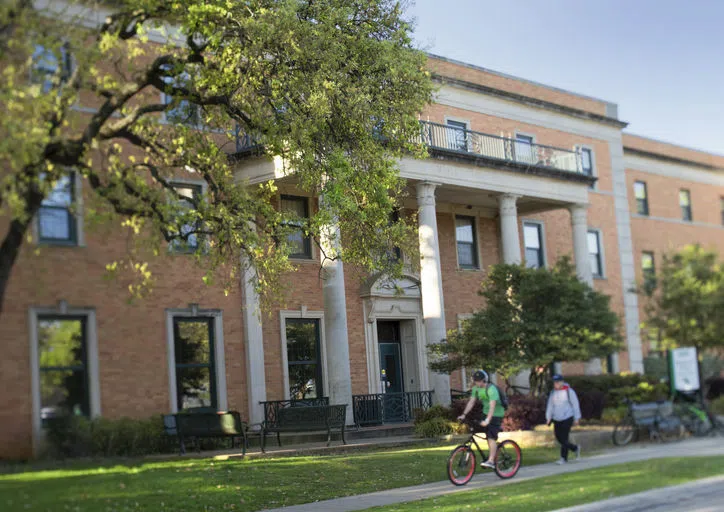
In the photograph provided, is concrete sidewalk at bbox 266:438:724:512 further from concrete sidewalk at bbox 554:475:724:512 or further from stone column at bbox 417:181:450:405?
stone column at bbox 417:181:450:405

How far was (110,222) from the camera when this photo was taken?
1581cm

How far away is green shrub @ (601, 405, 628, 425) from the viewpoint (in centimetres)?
2663

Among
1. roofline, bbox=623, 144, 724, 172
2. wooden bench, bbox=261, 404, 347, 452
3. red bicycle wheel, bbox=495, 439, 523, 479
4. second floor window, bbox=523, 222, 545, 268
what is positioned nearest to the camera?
red bicycle wheel, bbox=495, 439, 523, 479

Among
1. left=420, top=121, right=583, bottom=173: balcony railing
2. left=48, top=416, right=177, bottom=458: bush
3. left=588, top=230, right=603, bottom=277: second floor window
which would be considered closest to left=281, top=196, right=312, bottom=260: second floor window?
left=420, top=121, right=583, bottom=173: balcony railing

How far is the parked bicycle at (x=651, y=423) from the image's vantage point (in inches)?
A: 936

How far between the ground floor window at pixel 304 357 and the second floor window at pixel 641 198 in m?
22.1

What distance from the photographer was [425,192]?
28344mm

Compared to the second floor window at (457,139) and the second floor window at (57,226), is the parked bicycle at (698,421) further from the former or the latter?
the second floor window at (57,226)

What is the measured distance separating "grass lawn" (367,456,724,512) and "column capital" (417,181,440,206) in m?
11.6

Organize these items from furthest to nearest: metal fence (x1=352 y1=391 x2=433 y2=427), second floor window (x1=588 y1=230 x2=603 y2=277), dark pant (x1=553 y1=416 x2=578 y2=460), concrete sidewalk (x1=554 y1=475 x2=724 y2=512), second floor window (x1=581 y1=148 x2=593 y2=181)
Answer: second floor window (x1=581 y1=148 x2=593 y2=181) < second floor window (x1=588 y1=230 x2=603 y2=277) < metal fence (x1=352 y1=391 x2=433 y2=427) < dark pant (x1=553 y1=416 x2=578 y2=460) < concrete sidewalk (x1=554 y1=475 x2=724 y2=512)

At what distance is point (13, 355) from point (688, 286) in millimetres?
21869

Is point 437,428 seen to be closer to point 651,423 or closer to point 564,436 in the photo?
point 651,423

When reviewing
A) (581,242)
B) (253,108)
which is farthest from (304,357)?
(253,108)

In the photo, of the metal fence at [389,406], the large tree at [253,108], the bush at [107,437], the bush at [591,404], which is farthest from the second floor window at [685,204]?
the bush at [107,437]
